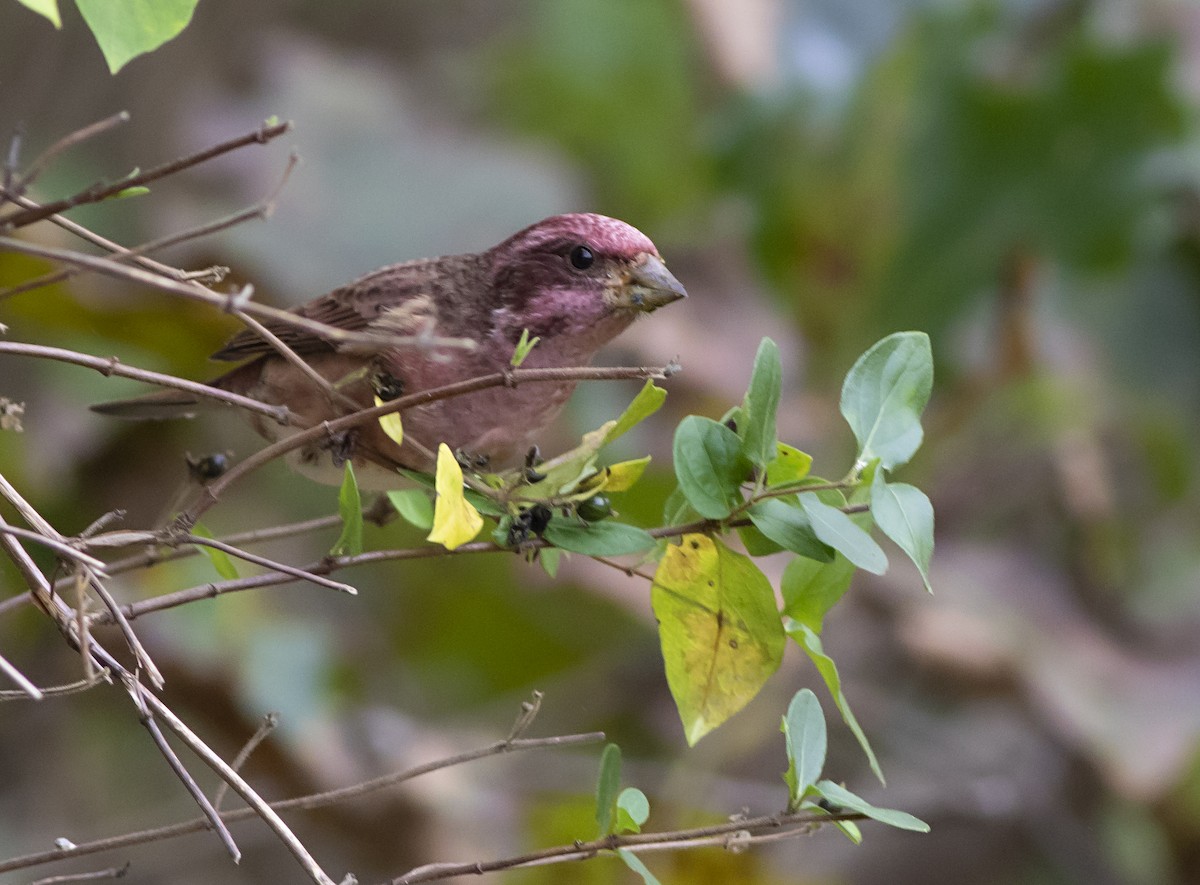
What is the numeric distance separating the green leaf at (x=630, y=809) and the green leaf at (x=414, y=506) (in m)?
0.41

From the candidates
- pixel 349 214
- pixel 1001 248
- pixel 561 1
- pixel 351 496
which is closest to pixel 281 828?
pixel 351 496

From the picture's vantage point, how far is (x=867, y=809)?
1.27 m

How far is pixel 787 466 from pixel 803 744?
0.28 metres

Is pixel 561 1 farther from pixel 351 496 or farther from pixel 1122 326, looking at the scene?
pixel 351 496

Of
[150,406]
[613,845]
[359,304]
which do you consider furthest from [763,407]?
[150,406]

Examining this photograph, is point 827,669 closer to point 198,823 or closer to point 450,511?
point 450,511

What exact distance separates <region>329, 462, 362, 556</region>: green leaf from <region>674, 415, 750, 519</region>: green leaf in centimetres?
34

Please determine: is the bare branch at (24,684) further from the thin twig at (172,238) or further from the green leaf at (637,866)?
the green leaf at (637,866)

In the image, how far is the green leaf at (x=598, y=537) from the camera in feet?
4.41

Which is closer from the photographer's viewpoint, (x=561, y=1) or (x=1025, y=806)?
(x=1025, y=806)

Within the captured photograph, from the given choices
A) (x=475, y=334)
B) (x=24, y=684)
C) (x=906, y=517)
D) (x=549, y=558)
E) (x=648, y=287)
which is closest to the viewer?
(x=24, y=684)

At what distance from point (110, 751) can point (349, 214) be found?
1.94m

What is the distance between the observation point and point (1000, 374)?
12.4 feet

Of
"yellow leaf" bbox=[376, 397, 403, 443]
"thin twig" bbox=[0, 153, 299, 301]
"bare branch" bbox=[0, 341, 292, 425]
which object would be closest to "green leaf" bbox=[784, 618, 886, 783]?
"yellow leaf" bbox=[376, 397, 403, 443]
